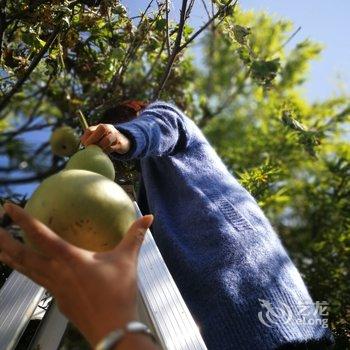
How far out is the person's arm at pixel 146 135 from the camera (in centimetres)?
136

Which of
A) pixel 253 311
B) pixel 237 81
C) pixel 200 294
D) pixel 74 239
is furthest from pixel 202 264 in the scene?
pixel 237 81

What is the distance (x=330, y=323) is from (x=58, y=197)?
2.18 meters

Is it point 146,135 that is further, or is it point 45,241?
point 146,135

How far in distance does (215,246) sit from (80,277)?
87 cm

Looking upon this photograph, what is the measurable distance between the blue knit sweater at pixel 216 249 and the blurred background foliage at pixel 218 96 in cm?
75

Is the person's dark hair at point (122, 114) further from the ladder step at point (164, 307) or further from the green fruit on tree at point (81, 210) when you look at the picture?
the green fruit on tree at point (81, 210)

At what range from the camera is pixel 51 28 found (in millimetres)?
2234

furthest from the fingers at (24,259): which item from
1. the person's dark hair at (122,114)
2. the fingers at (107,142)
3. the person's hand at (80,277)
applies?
the person's dark hair at (122,114)

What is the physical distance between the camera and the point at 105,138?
4.42ft

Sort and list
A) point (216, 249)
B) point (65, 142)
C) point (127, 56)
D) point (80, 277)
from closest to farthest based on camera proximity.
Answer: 1. point (80, 277)
2. point (216, 249)
3. point (65, 142)
4. point (127, 56)

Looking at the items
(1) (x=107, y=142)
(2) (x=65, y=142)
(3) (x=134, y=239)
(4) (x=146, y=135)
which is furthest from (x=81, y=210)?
(2) (x=65, y=142)

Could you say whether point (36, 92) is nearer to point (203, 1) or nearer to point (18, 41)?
point (18, 41)

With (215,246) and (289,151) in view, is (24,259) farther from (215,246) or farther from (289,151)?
(289,151)

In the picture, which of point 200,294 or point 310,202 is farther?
point 310,202
